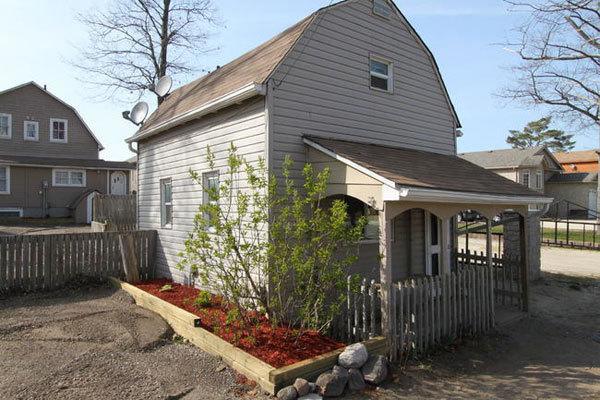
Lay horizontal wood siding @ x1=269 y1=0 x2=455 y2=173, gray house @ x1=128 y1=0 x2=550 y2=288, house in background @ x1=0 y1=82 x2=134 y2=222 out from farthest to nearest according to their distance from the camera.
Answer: house in background @ x1=0 y1=82 x2=134 y2=222, horizontal wood siding @ x1=269 y1=0 x2=455 y2=173, gray house @ x1=128 y1=0 x2=550 y2=288

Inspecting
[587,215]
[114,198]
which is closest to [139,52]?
[114,198]

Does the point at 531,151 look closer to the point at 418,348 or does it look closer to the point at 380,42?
the point at 380,42

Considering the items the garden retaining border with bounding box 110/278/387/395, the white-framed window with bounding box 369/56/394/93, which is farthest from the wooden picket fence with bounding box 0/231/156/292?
the white-framed window with bounding box 369/56/394/93

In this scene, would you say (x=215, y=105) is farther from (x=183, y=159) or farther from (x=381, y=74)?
(x=381, y=74)

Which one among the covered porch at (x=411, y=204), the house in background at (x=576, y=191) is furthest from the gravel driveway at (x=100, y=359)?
the house in background at (x=576, y=191)

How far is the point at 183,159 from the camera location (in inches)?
419

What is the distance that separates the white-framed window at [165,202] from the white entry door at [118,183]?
745 inches

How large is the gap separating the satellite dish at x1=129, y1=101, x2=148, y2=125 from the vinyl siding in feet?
58.2

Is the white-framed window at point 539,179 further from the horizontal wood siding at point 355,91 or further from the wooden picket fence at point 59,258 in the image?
the wooden picket fence at point 59,258

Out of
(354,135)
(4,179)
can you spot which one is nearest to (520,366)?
(354,135)

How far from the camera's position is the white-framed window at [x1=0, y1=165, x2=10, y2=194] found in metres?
24.9

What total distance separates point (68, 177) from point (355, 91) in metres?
23.9

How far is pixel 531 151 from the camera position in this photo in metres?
40.1

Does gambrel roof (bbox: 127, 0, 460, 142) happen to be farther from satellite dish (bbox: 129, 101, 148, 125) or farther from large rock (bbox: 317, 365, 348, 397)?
large rock (bbox: 317, 365, 348, 397)
